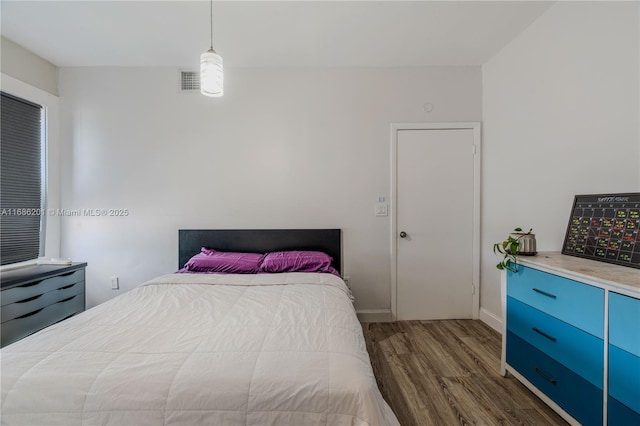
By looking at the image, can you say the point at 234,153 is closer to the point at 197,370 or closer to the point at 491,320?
the point at 197,370

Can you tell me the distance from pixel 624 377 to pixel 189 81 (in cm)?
370

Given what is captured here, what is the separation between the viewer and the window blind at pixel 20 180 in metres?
2.26

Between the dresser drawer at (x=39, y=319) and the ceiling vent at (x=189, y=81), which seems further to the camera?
the ceiling vent at (x=189, y=81)

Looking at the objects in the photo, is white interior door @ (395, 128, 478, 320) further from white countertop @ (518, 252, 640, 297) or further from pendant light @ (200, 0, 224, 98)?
pendant light @ (200, 0, 224, 98)

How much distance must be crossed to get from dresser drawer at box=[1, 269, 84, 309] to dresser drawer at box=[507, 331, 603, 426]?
3479mm

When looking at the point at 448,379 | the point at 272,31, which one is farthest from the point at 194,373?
the point at 272,31

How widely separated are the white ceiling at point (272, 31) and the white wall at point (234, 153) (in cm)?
18

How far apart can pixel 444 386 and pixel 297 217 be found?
6.00 feet

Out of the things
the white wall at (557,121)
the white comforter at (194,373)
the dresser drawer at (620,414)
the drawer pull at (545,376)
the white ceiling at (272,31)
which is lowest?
the drawer pull at (545,376)

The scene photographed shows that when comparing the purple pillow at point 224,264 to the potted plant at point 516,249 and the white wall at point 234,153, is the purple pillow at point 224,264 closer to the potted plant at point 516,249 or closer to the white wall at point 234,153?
the white wall at point 234,153

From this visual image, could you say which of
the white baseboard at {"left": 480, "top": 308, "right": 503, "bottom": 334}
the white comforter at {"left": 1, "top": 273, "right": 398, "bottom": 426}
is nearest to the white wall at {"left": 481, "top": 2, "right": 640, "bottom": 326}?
the white baseboard at {"left": 480, "top": 308, "right": 503, "bottom": 334}

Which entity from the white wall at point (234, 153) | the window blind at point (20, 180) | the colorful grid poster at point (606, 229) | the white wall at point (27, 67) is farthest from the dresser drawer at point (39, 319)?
the colorful grid poster at point (606, 229)

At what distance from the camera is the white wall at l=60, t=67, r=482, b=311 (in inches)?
106

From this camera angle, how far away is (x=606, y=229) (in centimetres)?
152
